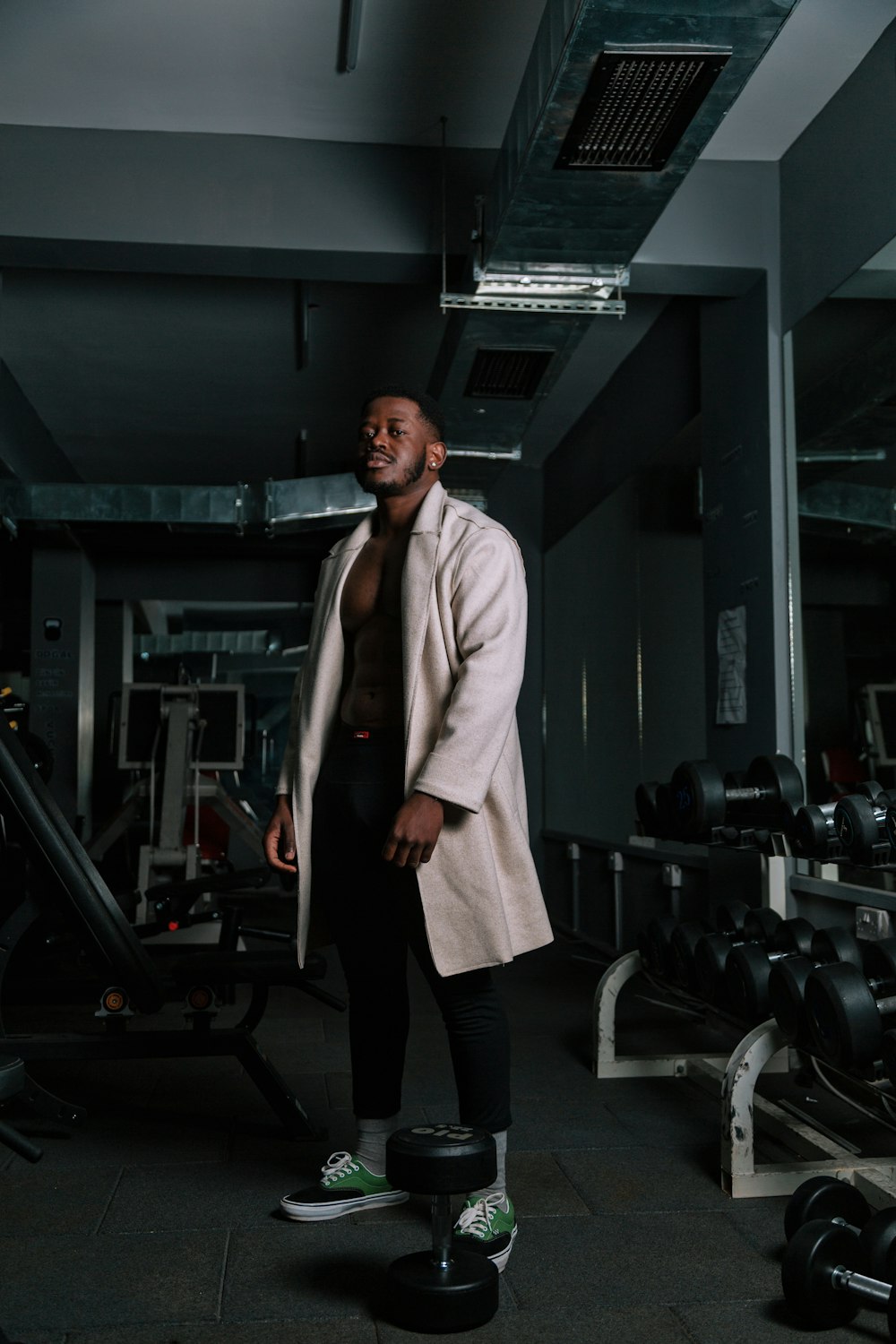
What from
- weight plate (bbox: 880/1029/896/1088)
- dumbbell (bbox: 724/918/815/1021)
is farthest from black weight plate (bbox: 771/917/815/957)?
weight plate (bbox: 880/1029/896/1088)

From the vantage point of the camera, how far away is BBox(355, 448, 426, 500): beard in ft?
6.48

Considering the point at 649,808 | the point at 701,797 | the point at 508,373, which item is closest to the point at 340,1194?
the point at 701,797

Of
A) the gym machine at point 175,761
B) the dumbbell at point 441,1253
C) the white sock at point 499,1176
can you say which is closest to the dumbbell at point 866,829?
the white sock at point 499,1176

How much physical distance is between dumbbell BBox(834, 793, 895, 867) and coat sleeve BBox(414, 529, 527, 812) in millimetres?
734

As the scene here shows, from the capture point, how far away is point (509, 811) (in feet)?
6.17

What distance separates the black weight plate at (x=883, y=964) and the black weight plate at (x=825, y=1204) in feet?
1.23

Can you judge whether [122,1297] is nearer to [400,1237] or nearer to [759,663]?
[400,1237]

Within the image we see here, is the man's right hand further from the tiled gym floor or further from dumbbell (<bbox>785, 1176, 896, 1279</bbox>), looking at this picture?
dumbbell (<bbox>785, 1176, 896, 1279</bbox>)

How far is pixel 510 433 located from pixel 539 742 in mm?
2255

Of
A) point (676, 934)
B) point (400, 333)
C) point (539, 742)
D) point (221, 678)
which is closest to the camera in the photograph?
point (676, 934)

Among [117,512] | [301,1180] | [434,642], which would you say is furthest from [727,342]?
[117,512]

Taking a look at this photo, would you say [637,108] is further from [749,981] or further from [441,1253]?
[441,1253]

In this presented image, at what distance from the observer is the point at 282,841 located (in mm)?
2008

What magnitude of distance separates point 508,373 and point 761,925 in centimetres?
255
